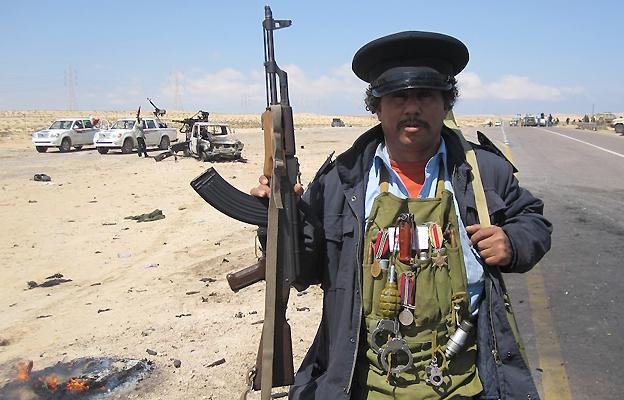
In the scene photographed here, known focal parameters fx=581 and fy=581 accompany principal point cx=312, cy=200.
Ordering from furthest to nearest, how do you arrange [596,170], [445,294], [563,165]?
[563,165]
[596,170]
[445,294]

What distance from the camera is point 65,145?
1113 inches

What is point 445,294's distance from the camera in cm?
201

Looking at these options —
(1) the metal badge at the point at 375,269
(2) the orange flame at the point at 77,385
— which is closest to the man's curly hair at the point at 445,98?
(1) the metal badge at the point at 375,269

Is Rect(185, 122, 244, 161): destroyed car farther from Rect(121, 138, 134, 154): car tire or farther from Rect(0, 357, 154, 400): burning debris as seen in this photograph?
Rect(0, 357, 154, 400): burning debris

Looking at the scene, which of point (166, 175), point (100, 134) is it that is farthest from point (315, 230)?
point (100, 134)

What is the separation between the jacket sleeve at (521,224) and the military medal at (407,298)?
1.21 ft

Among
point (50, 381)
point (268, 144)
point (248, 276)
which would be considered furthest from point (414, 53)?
point (50, 381)

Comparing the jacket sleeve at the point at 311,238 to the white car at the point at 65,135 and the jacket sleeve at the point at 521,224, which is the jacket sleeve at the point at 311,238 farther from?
the white car at the point at 65,135

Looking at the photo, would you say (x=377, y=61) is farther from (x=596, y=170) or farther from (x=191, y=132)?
(x=191, y=132)

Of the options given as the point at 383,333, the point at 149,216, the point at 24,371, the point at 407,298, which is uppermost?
the point at 407,298

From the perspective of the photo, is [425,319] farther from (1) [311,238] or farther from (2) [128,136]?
(2) [128,136]

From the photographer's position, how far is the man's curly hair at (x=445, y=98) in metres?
2.21

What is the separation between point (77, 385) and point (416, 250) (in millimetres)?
3174

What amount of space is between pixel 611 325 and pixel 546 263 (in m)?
2.19
